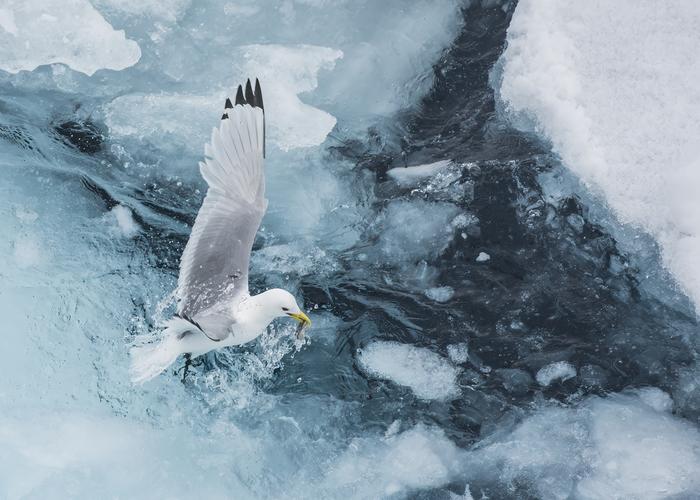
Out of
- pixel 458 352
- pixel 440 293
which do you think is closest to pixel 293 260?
pixel 440 293

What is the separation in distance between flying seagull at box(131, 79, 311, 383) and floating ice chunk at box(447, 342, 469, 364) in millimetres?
738

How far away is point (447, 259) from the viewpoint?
4402 millimetres

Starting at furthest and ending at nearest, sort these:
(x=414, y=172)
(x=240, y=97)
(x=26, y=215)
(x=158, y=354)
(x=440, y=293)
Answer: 1. (x=414, y=172)
2. (x=26, y=215)
3. (x=440, y=293)
4. (x=240, y=97)
5. (x=158, y=354)

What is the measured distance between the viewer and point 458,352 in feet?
13.5

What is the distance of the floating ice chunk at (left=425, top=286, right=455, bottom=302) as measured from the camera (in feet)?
14.1

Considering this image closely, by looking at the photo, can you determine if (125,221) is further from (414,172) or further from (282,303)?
(414,172)

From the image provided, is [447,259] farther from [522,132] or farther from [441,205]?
[522,132]

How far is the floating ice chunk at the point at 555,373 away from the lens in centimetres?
403

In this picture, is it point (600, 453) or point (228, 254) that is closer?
point (600, 453)

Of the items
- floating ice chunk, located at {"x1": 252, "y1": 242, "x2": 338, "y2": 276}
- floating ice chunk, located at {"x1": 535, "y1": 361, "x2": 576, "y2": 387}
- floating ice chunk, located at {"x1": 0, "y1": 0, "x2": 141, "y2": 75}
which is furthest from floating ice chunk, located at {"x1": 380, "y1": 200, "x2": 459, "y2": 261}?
floating ice chunk, located at {"x1": 0, "y1": 0, "x2": 141, "y2": 75}

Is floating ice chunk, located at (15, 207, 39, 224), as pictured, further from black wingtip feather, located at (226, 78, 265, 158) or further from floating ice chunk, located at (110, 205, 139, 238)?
black wingtip feather, located at (226, 78, 265, 158)

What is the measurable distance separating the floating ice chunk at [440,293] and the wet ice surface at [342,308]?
0.01 metres

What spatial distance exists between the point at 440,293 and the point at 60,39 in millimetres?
2910

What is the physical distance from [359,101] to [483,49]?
904 millimetres
